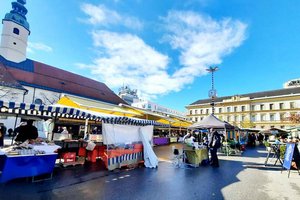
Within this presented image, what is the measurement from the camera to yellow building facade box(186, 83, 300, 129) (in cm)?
4862

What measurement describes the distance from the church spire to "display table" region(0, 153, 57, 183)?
36330mm

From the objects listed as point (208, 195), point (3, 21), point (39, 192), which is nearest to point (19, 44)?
point (3, 21)

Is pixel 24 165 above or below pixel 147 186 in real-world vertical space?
above

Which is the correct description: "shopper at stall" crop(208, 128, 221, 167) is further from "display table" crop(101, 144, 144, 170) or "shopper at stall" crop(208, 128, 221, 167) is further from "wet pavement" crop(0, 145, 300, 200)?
"display table" crop(101, 144, 144, 170)

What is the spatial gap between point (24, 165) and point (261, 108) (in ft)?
201

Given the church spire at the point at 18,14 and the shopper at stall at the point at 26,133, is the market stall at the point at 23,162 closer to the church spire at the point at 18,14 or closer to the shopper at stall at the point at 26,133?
the shopper at stall at the point at 26,133

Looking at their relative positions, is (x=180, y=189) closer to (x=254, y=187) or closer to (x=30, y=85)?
(x=254, y=187)

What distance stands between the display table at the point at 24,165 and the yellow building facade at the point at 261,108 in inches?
2113

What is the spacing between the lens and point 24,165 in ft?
16.8

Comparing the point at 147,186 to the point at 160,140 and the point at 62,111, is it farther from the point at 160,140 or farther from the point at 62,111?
the point at 160,140

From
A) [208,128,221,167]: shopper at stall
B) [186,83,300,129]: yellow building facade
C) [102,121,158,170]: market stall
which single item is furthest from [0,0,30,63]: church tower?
[186,83,300,129]: yellow building facade

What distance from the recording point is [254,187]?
18.0ft

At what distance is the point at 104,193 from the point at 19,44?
37571 millimetres

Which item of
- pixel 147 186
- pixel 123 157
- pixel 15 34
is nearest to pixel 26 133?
pixel 123 157
